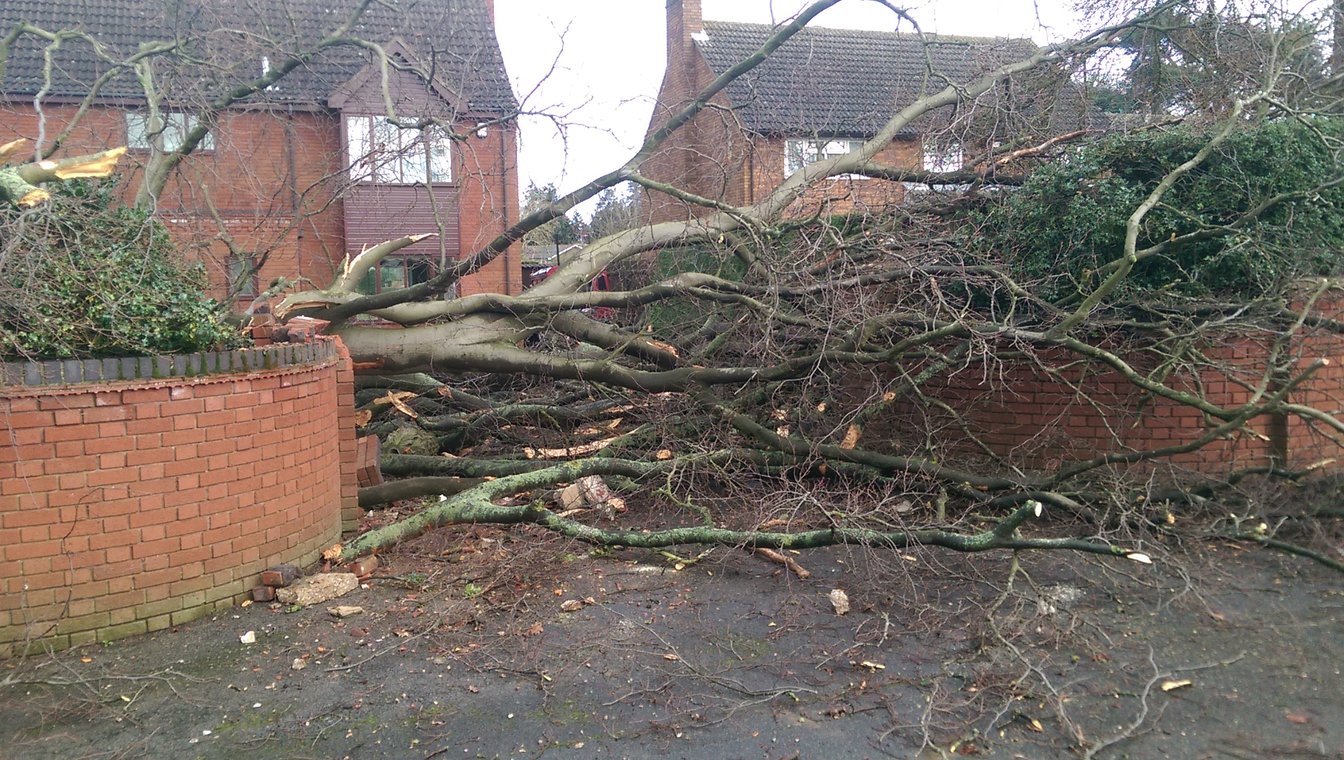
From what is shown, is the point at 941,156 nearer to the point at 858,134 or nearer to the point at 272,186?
the point at 858,134

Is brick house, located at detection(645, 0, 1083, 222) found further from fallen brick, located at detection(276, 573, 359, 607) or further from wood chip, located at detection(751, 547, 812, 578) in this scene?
fallen brick, located at detection(276, 573, 359, 607)

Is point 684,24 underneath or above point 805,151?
above

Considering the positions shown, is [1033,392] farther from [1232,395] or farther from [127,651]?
[127,651]

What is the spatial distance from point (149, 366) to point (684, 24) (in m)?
19.2

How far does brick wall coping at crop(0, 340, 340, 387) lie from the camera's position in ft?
14.1

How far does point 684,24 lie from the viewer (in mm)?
21734

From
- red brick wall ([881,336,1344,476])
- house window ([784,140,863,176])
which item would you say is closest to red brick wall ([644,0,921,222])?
house window ([784,140,863,176])

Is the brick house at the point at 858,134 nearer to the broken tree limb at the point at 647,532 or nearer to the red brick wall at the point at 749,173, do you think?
the red brick wall at the point at 749,173

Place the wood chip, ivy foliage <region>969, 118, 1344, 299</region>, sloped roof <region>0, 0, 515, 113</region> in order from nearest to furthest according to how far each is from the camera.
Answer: the wood chip → ivy foliage <region>969, 118, 1344, 299</region> → sloped roof <region>0, 0, 515, 113</region>

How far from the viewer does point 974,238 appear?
7332mm

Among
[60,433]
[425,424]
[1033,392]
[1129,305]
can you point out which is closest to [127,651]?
[60,433]

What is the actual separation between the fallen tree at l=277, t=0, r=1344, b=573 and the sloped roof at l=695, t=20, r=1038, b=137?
3.48ft

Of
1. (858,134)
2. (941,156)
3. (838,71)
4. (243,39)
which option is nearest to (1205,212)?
(941,156)

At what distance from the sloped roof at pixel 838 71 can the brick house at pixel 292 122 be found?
124 inches
